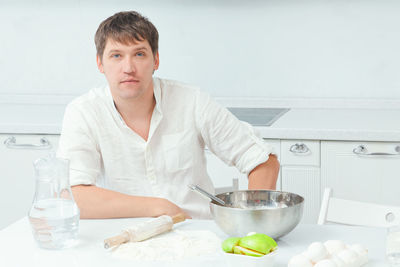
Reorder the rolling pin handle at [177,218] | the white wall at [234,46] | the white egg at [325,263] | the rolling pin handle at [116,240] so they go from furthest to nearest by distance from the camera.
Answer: the white wall at [234,46] → the rolling pin handle at [177,218] → the rolling pin handle at [116,240] → the white egg at [325,263]

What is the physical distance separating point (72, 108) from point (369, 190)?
140cm

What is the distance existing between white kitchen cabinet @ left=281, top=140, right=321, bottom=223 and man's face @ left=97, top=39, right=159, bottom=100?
96cm

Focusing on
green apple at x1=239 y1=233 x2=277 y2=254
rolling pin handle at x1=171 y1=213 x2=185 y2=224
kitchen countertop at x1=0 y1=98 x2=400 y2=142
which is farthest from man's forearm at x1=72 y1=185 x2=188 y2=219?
kitchen countertop at x1=0 y1=98 x2=400 y2=142

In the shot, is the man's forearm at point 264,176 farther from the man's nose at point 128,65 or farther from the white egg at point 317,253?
the white egg at point 317,253

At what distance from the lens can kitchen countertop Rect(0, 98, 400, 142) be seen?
2658 millimetres

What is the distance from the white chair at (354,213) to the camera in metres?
1.76

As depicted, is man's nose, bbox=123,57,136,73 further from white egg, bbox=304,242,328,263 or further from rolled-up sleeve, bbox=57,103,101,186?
white egg, bbox=304,242,328,263

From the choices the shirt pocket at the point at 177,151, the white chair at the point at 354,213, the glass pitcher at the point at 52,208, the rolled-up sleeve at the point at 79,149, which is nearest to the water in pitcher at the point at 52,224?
the glass pitcher at the point at 52,208

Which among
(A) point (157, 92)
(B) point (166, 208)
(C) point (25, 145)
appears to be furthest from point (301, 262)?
(C) point (25, 145)

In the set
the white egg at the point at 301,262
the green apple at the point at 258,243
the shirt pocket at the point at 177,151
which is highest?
the shirt pocket at the point at 177,151

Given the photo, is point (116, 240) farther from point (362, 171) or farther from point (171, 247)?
point (362, 171)

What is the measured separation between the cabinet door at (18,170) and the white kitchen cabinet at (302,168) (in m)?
1.07

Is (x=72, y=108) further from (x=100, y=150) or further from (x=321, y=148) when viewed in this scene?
(x=321, y=148)

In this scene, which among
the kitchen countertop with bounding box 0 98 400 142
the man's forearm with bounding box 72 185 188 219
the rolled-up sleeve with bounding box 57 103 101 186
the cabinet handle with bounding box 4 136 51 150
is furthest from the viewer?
the cabinet handle with bounding box 4 136 51 150
